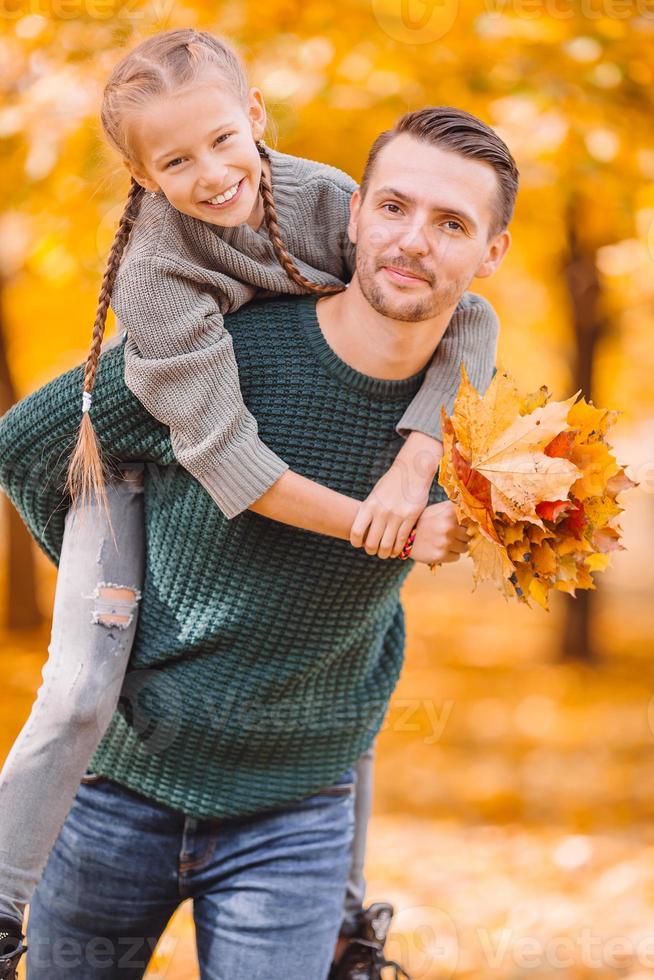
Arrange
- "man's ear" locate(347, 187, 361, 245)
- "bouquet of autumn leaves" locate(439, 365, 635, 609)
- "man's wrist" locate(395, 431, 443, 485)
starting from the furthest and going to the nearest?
"man's ear" locate(347, 187, 361, 245)
"man's wrist" locate(395, 431, 443, 485)
"bouquet of autumn leaves" locate(439, 365, 635, 609)

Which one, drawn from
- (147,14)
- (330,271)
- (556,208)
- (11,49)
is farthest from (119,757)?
(556,208)

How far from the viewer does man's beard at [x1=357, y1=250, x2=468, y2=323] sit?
1.91 m

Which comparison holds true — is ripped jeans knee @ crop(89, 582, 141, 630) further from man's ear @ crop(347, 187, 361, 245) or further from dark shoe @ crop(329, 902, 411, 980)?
dark shoe @ crop(329, 902, 411, 980)

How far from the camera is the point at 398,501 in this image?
1885 mm

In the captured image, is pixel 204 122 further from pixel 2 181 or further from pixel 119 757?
pixel 2 181

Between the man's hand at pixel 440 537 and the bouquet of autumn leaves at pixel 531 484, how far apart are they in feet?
0.21

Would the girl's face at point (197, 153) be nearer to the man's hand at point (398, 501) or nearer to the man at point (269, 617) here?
the man at point (269, 617)

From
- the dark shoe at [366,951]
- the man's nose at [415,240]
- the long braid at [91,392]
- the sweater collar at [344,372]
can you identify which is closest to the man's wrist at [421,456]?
the sweater collar at [344,372]

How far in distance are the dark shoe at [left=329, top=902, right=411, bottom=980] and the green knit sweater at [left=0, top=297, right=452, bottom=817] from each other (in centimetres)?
56

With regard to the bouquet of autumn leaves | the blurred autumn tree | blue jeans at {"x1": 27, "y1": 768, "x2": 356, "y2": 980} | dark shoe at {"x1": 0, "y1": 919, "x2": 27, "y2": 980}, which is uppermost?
the blurred autumn tree

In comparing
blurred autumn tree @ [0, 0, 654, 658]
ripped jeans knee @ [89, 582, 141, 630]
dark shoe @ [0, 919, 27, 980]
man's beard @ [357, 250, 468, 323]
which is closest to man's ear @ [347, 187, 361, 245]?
man's beard @ [357, 250, 468, 323]

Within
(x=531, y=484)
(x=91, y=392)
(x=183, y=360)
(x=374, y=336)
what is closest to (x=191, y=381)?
(x=183, y=360)

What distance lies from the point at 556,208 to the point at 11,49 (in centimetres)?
267

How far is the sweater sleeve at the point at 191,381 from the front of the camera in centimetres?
184
